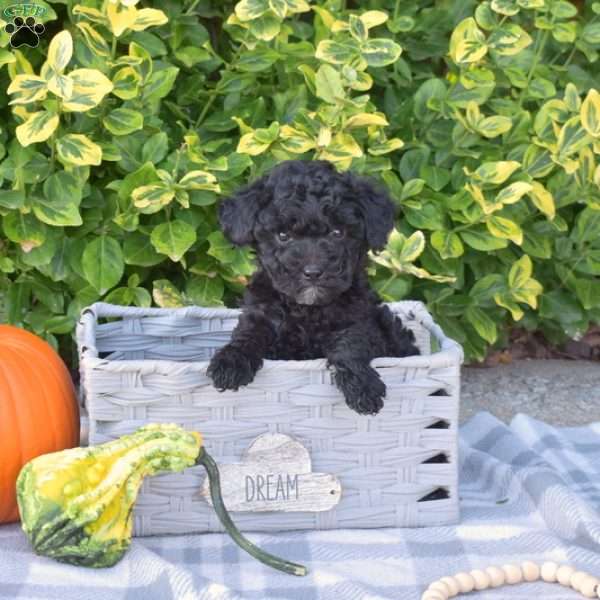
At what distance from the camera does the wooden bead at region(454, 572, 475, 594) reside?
2.58 metres

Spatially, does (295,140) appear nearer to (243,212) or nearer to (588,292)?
(243,212)

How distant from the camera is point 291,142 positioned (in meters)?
3.94

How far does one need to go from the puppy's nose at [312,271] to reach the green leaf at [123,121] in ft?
4.38

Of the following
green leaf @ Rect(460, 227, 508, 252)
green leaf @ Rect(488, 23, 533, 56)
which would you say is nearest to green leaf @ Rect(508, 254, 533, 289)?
green leaf @ Rect(460, 227, 508, 252)

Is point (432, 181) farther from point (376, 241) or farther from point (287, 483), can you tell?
point (287, 483)

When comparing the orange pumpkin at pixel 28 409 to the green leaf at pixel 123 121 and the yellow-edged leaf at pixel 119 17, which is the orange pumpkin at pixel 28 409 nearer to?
the green leaf at pixel 123 121

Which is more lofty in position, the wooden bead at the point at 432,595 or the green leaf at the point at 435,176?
the wooden bead at the point at 432,595

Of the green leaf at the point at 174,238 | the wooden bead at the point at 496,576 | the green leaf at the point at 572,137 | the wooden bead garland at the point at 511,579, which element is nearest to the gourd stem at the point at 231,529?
the wooden bead garland at the point at 511,579

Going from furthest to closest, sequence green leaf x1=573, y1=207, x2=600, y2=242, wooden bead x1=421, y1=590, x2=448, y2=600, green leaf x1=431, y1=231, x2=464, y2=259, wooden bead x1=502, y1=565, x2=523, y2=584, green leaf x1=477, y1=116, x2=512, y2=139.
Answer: green leaf x1=573, y1=207, x2=600, y2=242, green leaf x1=431, y1=231, x2=464, y2=259, green leaf x1=477, y1=116, x2=512, y2=139, wooden bead x1=502, y1=565, x2=523, y2=584, wooden bead x1=421, y1=590, x2=448, y2=600

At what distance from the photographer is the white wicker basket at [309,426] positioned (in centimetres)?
281

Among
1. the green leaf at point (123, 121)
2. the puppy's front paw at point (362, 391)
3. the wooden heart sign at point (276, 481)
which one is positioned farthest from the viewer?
the green leaf at point (123, 121)

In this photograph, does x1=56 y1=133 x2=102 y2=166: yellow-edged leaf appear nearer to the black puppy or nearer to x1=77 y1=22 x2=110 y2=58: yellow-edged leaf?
x1=77 y1=22 x2=110 y2=58: yellow-edged leaf

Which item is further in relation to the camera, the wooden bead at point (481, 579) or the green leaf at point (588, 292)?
the green leaf at point (588, 292)

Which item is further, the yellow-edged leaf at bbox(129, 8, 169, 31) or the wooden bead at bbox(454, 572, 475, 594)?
the yellow-edged leaf at bbox(129, 8, 169, 31)
